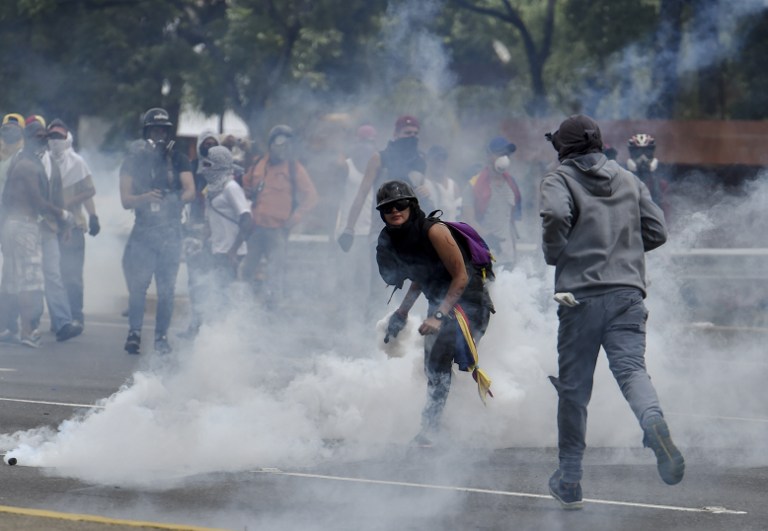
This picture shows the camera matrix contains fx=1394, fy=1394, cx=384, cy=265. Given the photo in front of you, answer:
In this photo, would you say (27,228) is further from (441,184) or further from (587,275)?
(587,275)

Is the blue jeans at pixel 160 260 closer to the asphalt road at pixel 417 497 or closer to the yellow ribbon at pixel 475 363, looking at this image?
the asphalt road at pixel 417 497

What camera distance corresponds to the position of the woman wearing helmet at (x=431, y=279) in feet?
23.1

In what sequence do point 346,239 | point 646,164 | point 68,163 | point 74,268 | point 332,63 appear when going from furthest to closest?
1. point 332,63
2. point 74,268
3. point 68,163
4. point 646,164
5. point 346,239

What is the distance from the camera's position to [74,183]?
502 inches

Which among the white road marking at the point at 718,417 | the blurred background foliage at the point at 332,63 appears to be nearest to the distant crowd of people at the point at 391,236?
the white road marking at the point at 718,417

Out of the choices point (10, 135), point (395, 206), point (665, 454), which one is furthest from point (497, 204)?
point (665, 454)

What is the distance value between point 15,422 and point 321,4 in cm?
1903

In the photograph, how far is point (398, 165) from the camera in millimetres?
11648

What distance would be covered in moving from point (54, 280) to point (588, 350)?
7.21m

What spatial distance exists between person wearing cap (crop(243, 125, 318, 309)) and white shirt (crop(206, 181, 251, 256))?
102 cm

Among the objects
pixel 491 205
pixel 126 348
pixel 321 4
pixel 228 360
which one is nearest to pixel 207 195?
pixel 126 348

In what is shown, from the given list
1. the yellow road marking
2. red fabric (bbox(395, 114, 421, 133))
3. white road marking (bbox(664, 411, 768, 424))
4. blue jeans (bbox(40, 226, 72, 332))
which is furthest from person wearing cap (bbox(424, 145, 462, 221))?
the yellow road marking

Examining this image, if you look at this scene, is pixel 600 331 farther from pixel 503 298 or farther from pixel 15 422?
pixel 15 422

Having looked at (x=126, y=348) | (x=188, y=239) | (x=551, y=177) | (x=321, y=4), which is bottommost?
(x=126, y=348)
